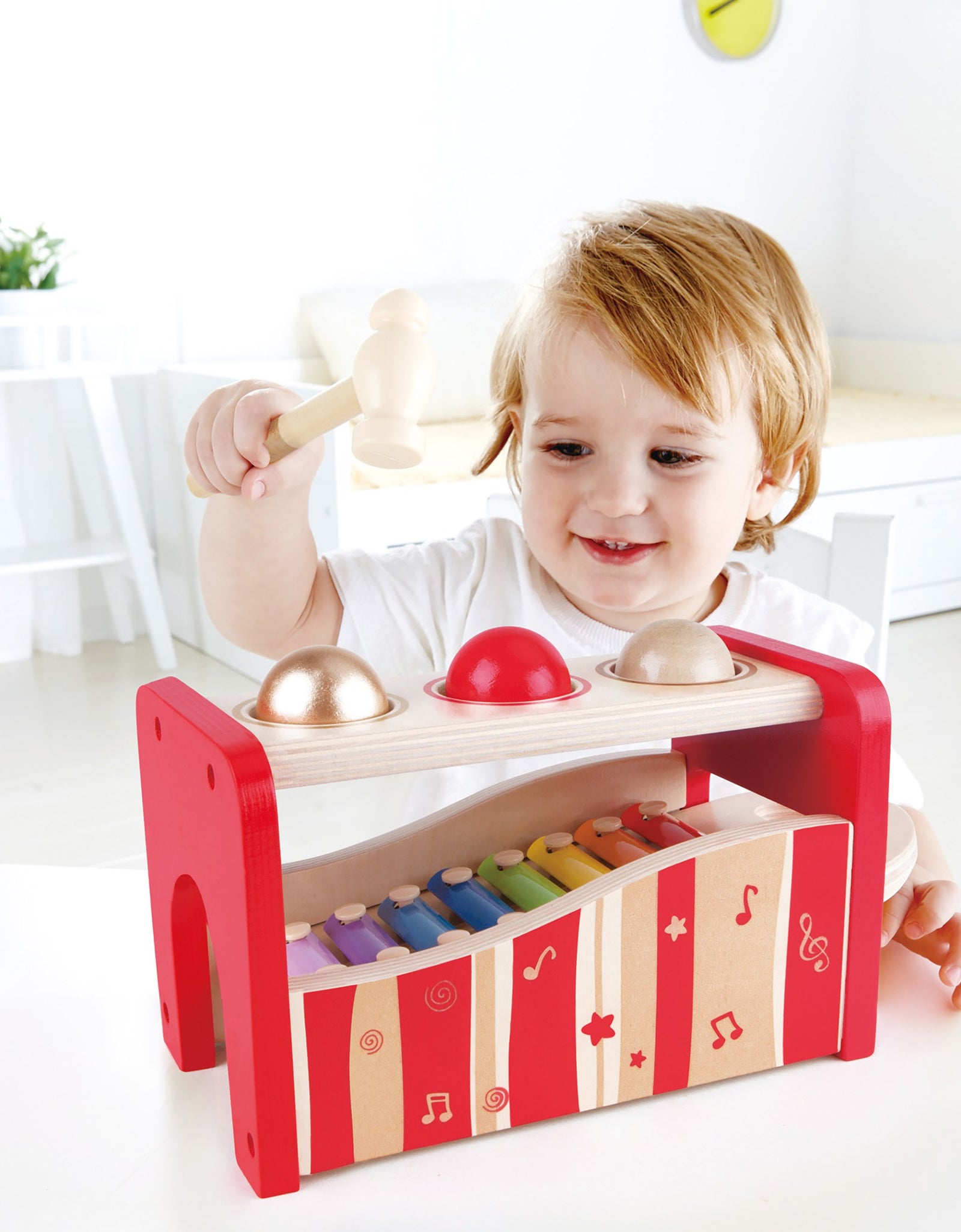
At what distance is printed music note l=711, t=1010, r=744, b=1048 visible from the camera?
464 millimetres

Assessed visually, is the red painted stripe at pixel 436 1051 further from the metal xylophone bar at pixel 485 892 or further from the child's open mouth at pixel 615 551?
the child's open mouth at pixel 615 551

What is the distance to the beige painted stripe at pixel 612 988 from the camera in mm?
437

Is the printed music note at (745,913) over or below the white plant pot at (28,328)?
below

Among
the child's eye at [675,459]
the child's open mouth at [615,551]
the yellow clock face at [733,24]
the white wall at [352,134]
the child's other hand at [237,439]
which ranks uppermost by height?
the yellow clock face at [733,24]

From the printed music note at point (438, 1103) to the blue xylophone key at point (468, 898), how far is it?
2.6 inches

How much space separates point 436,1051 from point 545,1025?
0.14ft

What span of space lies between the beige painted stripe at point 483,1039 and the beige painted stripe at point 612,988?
43 millimetres

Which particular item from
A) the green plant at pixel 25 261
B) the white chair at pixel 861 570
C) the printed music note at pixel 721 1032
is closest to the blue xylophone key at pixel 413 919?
the printed music note at pixel 721 1032

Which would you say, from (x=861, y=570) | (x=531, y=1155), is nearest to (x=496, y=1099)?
(x=531, y=1155)

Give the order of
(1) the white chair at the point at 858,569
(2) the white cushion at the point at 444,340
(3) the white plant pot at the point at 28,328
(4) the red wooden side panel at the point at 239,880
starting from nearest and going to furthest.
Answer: (4) the red wooden side panel at the point at 239,880 → (1) the white chair at the point at 858,569 → (3) the white plant pot at the point at 28,328 → (2) the white cushion at the point at 444,340

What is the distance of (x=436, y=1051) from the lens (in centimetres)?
42

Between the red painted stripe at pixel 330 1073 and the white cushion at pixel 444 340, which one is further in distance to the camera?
the white cushion at pixel 444 340

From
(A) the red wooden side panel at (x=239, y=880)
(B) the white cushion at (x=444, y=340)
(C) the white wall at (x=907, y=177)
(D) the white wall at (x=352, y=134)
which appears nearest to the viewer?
(A) the red wooden side panel at (x=239, y=880)

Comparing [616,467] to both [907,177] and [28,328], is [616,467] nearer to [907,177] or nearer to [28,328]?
[28,328]
